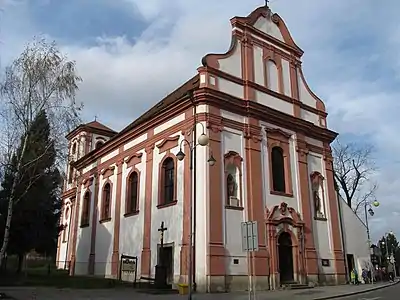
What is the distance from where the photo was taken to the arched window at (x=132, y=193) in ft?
93.1

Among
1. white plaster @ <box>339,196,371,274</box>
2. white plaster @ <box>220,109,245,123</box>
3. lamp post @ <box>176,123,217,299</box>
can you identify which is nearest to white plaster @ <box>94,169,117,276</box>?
lamp post @ <box>176,123,217,299</box>

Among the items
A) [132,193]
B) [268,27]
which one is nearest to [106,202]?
[132,193]

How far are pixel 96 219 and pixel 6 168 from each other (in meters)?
13.7

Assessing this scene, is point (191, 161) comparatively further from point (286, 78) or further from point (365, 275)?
point (365, 275)

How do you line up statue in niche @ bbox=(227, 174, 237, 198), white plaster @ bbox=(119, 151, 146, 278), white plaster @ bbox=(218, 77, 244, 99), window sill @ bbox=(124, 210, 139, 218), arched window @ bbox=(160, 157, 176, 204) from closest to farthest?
statue in niche @ bbox=(227, 174, 237, 198) < white plaster @ bbox=(218, 77, 244, 99) < arched window @ bbox=(160, 157, 176, 204) < white plaster @ bbox=(119, 151, 146, 278) < window sill @ bbox=(124, 210, 139, 218)

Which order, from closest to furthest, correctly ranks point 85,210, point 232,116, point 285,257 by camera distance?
1. point 232,116
2. point 285,257
3. point 85,210

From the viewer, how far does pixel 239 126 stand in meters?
24.3

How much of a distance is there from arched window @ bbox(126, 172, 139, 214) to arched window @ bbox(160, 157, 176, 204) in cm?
350

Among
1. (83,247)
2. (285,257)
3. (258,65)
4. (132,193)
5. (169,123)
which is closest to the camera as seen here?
(285,257)

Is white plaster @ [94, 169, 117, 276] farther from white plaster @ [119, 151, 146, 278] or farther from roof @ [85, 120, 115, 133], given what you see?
roof @ [85, 120, 115, 133]

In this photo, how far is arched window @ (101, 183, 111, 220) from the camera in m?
31.8

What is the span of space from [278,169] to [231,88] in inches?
231

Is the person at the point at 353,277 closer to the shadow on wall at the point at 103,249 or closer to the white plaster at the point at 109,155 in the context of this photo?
the shadow on wall at the point at 103,249

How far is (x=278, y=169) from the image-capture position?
85.7 ft
